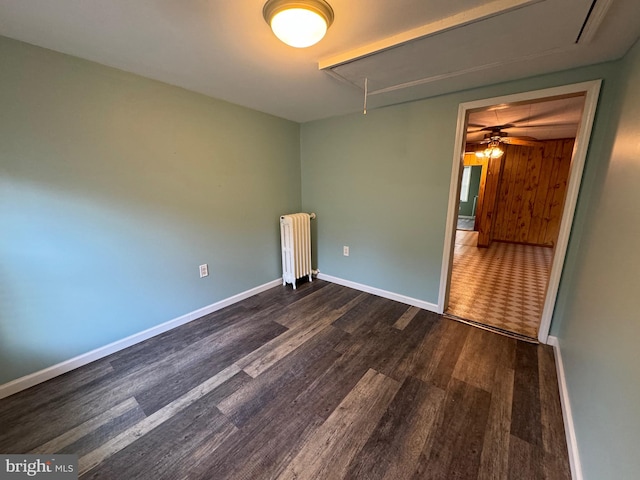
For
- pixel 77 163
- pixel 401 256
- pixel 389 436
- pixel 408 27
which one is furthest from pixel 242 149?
pixel 389 436

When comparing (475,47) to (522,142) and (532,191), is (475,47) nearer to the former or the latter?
(522,142)

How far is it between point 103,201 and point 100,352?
1.15 meters

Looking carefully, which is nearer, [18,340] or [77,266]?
[18,340]

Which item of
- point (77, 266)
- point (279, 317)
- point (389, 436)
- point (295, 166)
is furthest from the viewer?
point (295, 166)

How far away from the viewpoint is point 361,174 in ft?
9.24

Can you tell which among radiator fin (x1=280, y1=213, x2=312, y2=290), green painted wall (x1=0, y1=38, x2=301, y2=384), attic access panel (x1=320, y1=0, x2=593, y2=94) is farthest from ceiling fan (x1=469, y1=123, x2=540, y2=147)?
green painted wall (x1=0, y1=38, x2=301, y2=384)

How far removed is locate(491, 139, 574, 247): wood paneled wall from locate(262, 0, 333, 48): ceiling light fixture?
5.83m

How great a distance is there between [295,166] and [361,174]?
92 cm

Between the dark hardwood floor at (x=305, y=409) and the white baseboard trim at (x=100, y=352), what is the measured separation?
6 cm

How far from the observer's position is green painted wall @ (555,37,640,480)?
2.77ft

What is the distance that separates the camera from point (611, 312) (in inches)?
42.5

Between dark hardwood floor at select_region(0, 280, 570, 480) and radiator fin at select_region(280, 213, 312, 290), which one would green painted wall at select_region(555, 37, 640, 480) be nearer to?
dark hardwood floor at select_region(0, 280, 570, 480)

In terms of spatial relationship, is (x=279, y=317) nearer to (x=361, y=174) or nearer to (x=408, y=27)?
(x=361, y=174)

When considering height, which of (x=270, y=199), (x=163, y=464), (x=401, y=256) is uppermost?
(x=270, y=199)
